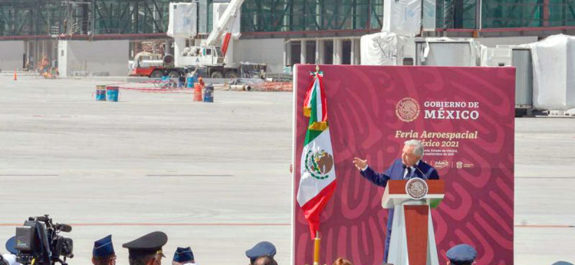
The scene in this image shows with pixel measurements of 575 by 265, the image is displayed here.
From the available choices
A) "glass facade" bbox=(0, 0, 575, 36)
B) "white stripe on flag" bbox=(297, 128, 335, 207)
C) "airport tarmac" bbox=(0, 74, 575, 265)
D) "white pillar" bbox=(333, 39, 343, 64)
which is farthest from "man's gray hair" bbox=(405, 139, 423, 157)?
"white pillar" bbox=(333, 39, 343, 64)

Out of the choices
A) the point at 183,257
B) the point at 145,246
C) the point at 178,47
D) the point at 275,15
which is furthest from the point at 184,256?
the point at 275,15

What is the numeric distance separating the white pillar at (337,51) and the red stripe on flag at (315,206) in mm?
110608

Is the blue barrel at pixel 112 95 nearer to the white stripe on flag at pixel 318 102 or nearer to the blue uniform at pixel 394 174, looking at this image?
the white stripe on flag at pixel 318 102

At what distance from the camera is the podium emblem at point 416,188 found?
45.0 ft

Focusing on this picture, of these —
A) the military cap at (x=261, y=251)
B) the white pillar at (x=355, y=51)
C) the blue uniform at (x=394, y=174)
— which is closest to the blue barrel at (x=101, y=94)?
the white pillar at (x=355, y=51)

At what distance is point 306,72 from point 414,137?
59.2 inches

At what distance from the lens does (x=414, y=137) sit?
48.9 feet

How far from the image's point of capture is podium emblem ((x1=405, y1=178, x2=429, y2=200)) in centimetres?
1373

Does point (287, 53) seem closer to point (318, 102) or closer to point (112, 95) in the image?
point (112, 95)

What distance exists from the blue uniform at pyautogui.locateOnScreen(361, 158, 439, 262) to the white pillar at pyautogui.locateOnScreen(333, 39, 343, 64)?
365 feet

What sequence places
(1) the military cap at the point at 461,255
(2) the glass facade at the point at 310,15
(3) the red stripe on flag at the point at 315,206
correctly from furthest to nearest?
(2) the glass facade at the point at 310,15
(3) the red stripe on flag at the point at 315,206
(1) the military cap at the point at 461,255

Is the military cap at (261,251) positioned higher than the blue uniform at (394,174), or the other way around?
the blue uniform at (394,174)

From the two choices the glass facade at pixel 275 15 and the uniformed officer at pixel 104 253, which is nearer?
the uniformed officer at pixel 104 253

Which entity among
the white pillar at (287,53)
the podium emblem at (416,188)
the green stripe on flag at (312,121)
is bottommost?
the podium emblem at (416,188)
